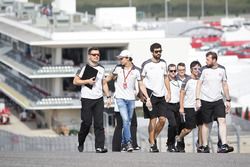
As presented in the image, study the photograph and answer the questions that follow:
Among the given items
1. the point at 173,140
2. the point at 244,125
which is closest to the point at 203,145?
the point at 173,140

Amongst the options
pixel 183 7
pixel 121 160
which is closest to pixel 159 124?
pixel 121 160

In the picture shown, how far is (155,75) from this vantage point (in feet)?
59.2

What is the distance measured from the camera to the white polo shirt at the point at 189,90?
18.6 m

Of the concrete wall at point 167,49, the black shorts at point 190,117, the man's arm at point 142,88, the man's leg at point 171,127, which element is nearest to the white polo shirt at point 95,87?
the man's arm at point 142,88

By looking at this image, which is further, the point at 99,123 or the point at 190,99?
the point at 190,99

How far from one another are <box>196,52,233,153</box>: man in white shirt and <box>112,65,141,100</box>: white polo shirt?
1.06 m

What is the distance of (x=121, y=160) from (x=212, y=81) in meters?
3.02

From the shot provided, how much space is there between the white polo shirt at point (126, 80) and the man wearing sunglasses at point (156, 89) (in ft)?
0.79

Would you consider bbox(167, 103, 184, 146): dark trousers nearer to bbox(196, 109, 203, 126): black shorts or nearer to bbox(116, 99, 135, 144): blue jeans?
bbox(196, 109, 203, 126): black shorts

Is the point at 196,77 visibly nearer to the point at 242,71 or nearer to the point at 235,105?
the point at 235,105

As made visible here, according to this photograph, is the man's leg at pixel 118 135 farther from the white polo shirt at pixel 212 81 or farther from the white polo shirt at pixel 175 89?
the white polo shirt at pixel 212 81

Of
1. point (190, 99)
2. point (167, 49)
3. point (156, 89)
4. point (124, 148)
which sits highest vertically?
point (156, 89)

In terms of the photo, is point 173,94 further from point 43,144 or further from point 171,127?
point 43,144

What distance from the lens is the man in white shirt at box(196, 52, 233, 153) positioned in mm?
17969
